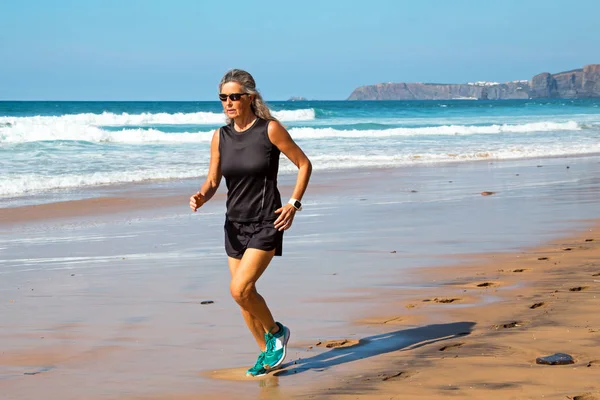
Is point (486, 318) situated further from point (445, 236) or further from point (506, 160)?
point (506, 160)

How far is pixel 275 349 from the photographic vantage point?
4.54 metres

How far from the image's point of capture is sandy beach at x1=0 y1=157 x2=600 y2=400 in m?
4.24

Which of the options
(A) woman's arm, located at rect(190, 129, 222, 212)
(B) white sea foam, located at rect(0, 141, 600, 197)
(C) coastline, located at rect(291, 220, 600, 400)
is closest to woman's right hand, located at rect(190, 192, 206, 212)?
(A) woman's arm, located at rect(190, 129, 222, 212)

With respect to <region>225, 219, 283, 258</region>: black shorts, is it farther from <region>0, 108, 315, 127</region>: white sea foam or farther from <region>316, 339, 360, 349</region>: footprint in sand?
<region>0, 108, 315, 127</region>: white sea foam

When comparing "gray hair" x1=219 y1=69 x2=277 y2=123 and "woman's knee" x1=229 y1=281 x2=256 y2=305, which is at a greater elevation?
"gray hair" x1=219 y1=69 x2=277 y2=123

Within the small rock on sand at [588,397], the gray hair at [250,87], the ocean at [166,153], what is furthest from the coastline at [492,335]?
the ocean at [166,153]

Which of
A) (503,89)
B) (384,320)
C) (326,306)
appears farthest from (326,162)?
(503,89)

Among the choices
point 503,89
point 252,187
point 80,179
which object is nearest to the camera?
point 252,187

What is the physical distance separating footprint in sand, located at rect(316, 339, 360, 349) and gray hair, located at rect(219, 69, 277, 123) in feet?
4.60

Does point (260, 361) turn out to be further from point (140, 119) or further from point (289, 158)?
point (140, 119)

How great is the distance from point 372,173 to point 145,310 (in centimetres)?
1321

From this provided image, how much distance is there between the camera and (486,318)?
540 cm

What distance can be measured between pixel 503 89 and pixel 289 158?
182 metres

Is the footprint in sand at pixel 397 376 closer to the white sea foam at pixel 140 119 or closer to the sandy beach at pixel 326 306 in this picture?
the sandy beach at pixel 326 306
